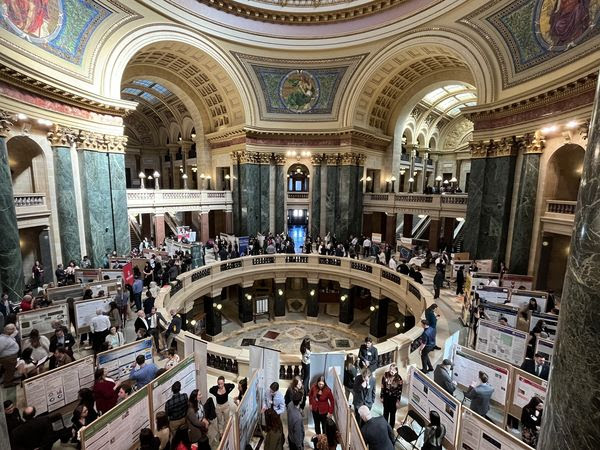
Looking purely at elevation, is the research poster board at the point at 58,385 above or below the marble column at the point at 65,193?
below

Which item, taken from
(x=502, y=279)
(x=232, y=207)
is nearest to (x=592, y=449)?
(x=502, y=279)

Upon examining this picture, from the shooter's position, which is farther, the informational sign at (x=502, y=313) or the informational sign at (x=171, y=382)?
the informational sign at (x=502, y=313)

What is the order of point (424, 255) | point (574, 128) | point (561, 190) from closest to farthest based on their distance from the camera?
1. point (574, 128)
2. point (561, 190)
3. point (424, 255)

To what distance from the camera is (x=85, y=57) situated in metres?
11.9

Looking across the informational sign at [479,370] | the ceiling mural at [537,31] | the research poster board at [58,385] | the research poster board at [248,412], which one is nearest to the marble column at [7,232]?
the research poster board at [58,385]

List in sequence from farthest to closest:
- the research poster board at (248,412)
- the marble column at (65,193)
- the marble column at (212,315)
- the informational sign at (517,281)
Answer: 1. the marble column at (212,315)
2. the marble column at (65,193)
3. the informational sign at (517,281)
4. the research poster board at (248,412)

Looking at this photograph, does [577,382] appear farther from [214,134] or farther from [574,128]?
[214,134]

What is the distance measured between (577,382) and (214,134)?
21776 mm

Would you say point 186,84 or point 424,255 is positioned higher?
point 186,84

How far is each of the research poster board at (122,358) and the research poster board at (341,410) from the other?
3390 millimetres

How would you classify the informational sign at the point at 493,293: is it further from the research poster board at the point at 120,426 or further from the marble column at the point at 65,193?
the marble column at the point at 65,193

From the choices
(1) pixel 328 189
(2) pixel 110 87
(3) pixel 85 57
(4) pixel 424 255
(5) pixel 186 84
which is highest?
(5) pixel 186 84

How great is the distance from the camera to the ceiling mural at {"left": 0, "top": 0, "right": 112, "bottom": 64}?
9.41 metres

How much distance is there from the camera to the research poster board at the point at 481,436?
330 centimetres
